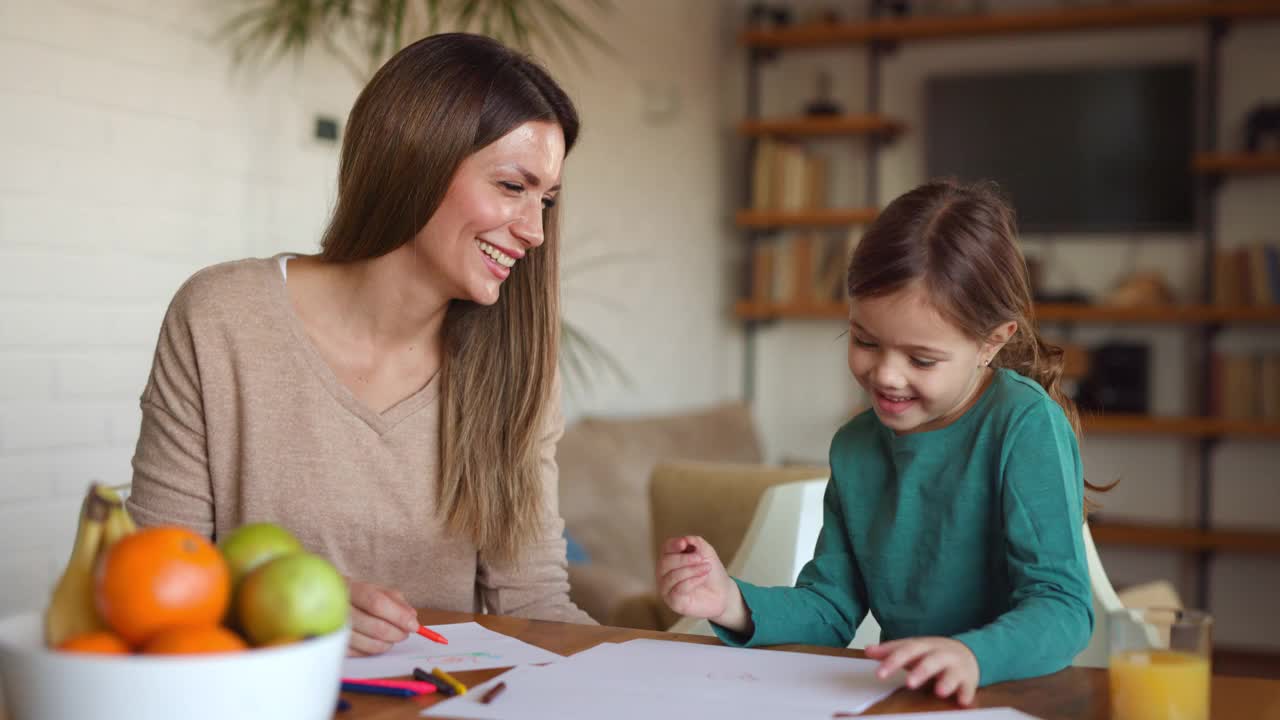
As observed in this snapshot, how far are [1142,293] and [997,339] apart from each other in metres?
3.63

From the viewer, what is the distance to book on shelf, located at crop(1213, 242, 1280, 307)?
438cm

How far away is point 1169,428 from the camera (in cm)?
444

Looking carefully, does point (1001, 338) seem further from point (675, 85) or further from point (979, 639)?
point (675, 85)

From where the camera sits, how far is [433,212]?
4.98ft

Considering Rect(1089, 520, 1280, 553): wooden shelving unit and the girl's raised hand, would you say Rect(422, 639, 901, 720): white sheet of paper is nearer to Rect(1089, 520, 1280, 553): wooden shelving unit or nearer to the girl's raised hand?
the girl's raised hand

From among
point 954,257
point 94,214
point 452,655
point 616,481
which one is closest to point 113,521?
point 452,655

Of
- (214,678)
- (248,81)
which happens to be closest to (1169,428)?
(248,81)

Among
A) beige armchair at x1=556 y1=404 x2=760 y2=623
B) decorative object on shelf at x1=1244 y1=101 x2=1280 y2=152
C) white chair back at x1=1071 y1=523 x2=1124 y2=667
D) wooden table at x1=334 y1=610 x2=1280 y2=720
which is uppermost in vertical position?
decorative object on shelf at x1=1244 y1=101 x2=1280 y2=152

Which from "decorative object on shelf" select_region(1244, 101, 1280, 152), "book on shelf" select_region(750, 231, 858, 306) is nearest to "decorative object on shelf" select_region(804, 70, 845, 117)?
"book on shelf" select_region(750, 231, 858, 306)

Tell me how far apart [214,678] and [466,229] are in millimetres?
901

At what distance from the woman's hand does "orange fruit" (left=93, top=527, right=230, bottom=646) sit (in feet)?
1.15

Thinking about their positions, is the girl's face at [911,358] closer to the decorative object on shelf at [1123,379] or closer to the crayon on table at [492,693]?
the crayon on table at [492,693]

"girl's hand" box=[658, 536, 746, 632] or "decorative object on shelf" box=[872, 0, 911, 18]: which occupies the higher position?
"decorative object on shelf" box=[872, 0, 911, 18]

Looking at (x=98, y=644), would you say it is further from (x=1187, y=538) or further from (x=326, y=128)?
(x=1187, y=538)
